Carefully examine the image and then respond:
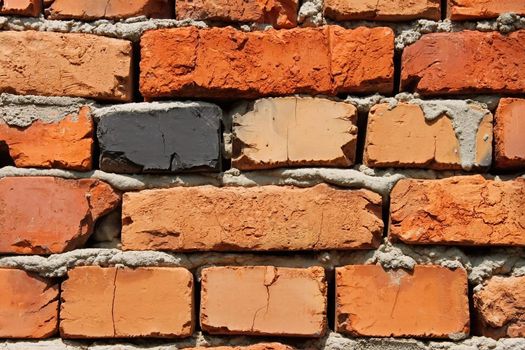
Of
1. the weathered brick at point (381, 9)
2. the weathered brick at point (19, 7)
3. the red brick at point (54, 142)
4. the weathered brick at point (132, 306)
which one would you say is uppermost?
the weathered brick at point (381, 9)

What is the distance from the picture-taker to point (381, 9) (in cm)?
103

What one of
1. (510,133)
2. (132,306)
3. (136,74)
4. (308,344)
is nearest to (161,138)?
(136,74)

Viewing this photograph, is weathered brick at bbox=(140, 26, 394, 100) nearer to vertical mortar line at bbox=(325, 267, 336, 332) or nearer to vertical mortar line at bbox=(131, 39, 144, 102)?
vertical mortar line at bbox=(131, 39, 144, 102)

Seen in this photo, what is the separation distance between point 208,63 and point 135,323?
356 millimetres

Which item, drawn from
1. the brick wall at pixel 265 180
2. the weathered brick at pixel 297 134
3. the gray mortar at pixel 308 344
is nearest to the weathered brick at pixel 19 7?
the brick wall at pixel 265 180

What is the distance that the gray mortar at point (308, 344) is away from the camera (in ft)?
3.25

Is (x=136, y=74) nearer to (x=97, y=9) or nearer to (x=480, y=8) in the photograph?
(x=97, y=9)

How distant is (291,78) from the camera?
102 cm

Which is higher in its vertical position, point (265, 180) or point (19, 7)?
point (19, 7)

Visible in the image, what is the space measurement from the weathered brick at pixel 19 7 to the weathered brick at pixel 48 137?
0.13 m

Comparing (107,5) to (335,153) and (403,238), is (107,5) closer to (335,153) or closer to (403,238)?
(335,153)

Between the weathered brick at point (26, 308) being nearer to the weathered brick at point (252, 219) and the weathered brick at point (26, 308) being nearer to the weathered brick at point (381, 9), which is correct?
the weathered brick at point (252, 219)

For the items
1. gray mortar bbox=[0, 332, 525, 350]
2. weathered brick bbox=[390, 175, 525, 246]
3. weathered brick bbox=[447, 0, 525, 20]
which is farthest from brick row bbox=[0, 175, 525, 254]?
weathered brick bbox=[447, 0, 525, 20]

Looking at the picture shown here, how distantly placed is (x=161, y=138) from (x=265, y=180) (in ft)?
Answer: 0.49
